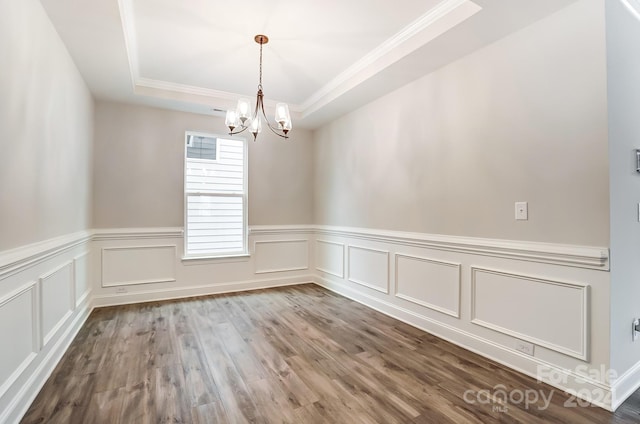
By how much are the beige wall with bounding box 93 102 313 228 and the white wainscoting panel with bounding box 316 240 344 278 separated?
84cm

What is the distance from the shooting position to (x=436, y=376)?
226 centimetres

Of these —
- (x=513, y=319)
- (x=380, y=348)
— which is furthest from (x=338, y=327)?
(x=513, y=319)

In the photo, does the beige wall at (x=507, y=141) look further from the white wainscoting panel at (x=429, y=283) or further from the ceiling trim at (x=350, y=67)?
the ceiling trim at (x=350, y=67)

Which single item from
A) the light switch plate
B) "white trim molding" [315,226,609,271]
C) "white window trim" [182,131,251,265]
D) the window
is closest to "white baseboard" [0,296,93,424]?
"white window trim" [182,131,251,265]

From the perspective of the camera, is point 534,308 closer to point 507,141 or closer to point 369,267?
point 507,141

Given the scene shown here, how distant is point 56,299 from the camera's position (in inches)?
98.3

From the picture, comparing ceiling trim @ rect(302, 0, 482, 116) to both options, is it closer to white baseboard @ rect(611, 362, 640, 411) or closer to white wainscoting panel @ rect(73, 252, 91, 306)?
white baseboard @ rect(611, 362, 640, 411)

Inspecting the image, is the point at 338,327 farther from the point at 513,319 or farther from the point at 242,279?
the point at 242,279

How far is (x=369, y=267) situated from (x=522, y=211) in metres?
1.95

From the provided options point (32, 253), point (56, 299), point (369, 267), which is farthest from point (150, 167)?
point (369, 267)

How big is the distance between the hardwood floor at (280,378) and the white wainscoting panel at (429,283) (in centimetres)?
31

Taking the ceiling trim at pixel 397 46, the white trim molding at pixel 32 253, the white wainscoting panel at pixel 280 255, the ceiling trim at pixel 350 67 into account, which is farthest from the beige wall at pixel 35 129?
the ceiling trim at pixel 397 46

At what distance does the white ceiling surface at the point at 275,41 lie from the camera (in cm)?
227

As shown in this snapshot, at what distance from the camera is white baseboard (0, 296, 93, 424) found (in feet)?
5.73
